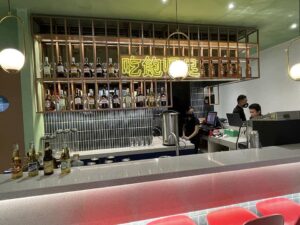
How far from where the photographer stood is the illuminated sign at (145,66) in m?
3.55

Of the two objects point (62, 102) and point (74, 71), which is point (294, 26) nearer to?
point (74, 71)

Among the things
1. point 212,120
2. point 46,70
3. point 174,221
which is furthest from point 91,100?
point 212,120

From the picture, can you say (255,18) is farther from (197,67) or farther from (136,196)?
(136,196)

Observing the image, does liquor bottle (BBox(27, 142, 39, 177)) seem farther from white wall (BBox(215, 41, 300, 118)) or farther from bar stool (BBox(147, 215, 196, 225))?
white wall (BBox(215, 41, 300, 118))

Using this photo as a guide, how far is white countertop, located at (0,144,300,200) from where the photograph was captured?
142cm

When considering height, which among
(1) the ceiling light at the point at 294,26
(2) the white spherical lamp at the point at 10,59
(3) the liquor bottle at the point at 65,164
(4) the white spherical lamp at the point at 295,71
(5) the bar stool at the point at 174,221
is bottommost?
(5) the bar stool at the point at 174,221

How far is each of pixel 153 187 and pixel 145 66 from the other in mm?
2262

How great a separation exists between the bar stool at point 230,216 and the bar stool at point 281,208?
0.53 feet

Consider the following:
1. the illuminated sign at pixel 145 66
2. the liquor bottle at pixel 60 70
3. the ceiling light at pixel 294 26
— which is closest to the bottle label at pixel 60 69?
the liquor bottle at pixel 60 70

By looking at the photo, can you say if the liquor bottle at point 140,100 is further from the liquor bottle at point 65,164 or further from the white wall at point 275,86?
the white wall at point 275,86

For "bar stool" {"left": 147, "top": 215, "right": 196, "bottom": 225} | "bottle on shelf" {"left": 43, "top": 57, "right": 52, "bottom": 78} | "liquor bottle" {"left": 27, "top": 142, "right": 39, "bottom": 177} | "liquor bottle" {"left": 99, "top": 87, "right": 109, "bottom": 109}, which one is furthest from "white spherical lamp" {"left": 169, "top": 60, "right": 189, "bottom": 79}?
"bottle on shelf" {"left": 43, "top": 57, "right": 52, "bottom": 78}

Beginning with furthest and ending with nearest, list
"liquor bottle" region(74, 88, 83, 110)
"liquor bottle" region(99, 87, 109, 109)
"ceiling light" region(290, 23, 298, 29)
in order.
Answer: "ceiling light" region(290, 23, 298, 29) < "liquor bottle" region(99, 87, 109, 109) < "liquor bottle" region(74, 88, 83, 110)

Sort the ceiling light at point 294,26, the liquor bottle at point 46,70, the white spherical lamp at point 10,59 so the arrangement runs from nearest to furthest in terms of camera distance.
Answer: the white spherical lamp at point 10,59, the liquor bottle at point 46,70, the ceiling light at point 294,26

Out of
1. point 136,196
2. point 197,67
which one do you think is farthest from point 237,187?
point 197,67
